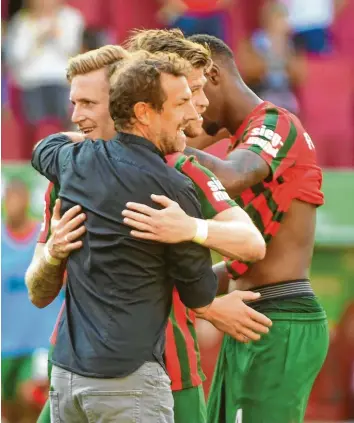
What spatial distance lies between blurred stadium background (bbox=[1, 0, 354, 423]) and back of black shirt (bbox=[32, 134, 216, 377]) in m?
5.69

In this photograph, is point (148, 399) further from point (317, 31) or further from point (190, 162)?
point (317, 31)

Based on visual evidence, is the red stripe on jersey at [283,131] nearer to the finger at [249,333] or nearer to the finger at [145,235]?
the finger at [249,333]

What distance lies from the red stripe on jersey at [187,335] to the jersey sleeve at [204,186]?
0.79 meters

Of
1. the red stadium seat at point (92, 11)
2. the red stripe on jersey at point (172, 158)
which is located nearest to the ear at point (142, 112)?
the red stripe on jersey at point (172, 158)

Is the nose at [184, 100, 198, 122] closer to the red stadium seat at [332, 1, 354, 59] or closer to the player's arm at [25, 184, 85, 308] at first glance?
the player's arm at [25, 184, 85, 308]

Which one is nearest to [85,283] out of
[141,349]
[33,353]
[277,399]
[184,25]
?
[141,349]

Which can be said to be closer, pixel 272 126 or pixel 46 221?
pixel 46 221

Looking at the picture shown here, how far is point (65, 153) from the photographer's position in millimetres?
3771

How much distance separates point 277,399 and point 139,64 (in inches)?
68.6

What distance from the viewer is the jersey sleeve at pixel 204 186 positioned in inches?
145

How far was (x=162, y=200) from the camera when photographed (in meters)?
3.53

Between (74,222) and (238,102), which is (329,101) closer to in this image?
(238,102)

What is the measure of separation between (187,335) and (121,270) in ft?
3.30

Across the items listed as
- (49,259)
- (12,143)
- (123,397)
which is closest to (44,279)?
(49,259)
